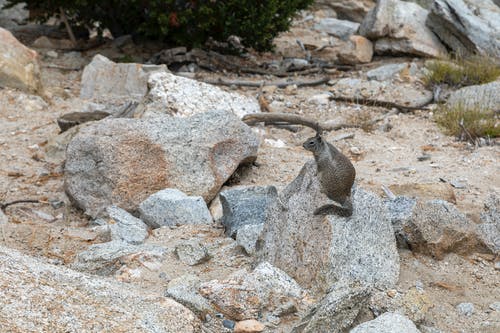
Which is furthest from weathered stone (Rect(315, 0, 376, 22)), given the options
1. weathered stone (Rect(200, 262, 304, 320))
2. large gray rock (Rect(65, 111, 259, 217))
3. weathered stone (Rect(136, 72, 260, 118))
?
weathered stone (Rect(200, 262, 304, 320))

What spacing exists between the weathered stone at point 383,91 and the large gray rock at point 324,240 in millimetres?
4964

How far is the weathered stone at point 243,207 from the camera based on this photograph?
484cm

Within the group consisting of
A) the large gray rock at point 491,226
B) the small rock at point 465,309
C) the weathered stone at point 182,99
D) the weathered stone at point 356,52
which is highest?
the small rock at point 465,309

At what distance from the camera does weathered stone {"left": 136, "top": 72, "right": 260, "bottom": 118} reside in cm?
707

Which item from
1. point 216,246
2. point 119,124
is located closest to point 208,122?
point 119,124

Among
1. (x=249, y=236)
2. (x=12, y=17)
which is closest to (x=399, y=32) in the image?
(x=12, y=17)

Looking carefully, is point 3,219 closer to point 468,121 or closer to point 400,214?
point 400,214

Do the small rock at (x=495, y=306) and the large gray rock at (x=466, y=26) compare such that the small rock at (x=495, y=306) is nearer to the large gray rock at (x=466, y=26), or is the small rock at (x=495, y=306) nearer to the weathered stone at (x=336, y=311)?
the weathered stone at (x=336, y=311)

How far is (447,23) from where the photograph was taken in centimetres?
1096

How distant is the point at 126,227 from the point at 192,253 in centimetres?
91

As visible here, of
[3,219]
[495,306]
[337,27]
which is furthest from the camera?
[337,27]

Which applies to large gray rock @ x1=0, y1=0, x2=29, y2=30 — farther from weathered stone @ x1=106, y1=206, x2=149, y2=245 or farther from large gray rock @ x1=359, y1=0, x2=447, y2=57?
weathered stone @ x1=106, y1=206, x2=149, y2=245

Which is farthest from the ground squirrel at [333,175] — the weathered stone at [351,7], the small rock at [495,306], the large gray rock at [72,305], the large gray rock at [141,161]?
the weathered stone at [351,7]

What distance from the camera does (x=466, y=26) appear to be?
422 inches
